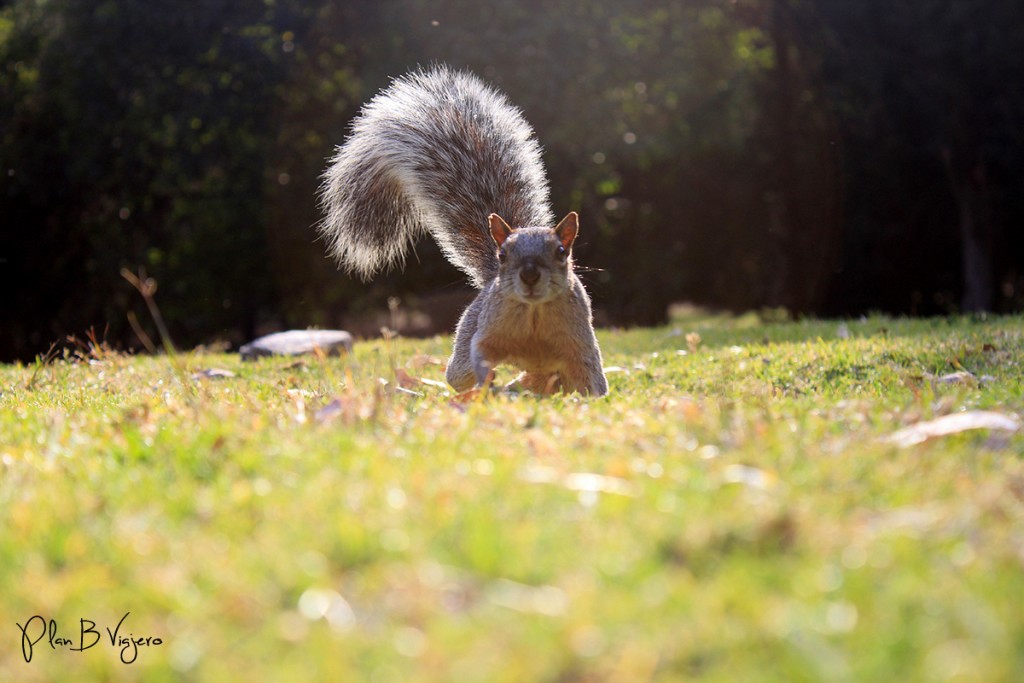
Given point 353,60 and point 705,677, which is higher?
point 353,60

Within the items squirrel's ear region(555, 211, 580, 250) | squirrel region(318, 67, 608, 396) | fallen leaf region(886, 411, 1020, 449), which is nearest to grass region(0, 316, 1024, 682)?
fallen leaf region(886, 411, 1020, 449)

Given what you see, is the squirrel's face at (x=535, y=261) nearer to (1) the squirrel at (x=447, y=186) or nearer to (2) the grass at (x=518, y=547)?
(1) the squirrel at (x=447, y=186)

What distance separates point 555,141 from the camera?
43.4 ft

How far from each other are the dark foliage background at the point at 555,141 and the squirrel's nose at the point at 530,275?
8.38 m

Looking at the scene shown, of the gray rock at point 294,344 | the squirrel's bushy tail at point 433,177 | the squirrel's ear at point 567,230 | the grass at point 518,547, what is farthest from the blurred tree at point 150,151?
the grass at point 518,547

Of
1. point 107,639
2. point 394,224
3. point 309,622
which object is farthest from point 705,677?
point 394,224

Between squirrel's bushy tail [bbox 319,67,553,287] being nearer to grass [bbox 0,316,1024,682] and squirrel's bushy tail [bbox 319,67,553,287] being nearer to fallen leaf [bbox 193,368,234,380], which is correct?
fallen leaf [bbox 193,368,234,380]

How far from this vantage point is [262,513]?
2.34 meters

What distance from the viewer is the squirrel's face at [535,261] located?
16.4 feet

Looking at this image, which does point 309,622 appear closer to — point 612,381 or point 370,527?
point 370,527

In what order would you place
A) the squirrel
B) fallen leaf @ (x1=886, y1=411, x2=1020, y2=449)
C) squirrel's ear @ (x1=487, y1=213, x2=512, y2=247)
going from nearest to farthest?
1. fallen leaf @ (x1=886, y1=411, x2=1020, y2=449)
2. squirrel's ear @ (x1=487, y1=213, x2=512, y2=247)
3. the squirrel

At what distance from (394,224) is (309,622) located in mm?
4640

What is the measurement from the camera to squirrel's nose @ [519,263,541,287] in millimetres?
4957

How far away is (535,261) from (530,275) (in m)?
0.16
